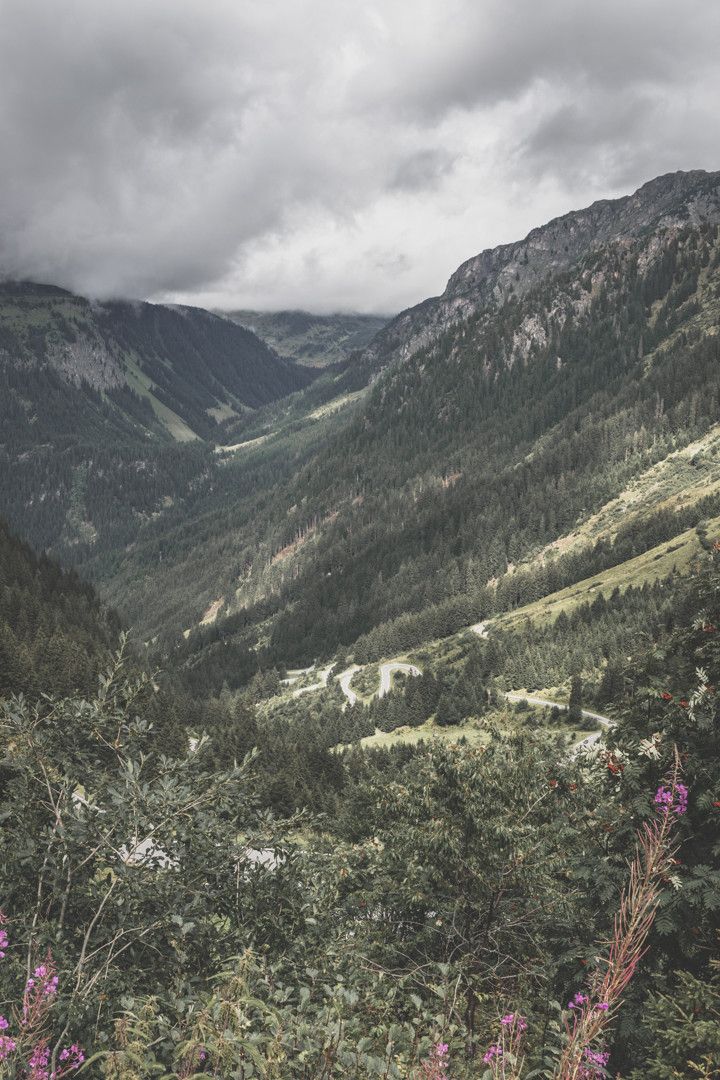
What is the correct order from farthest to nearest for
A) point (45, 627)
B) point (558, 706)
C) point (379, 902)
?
point (558, 706), point (45, 627), point (379, 902)

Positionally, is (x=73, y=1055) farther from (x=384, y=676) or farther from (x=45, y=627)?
(x=384, y=676)

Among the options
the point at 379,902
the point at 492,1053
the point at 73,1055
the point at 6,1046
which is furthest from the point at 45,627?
the point at 492,1053

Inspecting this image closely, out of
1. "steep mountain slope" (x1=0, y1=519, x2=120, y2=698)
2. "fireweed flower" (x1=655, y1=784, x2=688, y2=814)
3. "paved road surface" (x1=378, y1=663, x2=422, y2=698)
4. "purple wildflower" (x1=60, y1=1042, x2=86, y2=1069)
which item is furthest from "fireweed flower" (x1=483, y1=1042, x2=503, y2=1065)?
"paved road surface" (x1=378, y1=663, x2=422, y2=698)

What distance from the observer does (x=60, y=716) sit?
11156 mm

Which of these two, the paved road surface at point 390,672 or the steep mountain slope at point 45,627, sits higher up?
the steep mountain slope at point 45,627

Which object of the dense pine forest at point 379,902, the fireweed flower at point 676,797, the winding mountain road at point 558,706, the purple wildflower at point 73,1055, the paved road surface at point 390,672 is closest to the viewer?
the purple wildflower at point 73,1055

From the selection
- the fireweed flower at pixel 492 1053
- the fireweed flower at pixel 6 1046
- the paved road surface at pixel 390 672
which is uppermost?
the fireweed flower at pixel 6 1046

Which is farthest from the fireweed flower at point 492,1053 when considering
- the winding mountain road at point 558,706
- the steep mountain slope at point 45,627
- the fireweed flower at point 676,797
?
the winding mountain road at point 558,706

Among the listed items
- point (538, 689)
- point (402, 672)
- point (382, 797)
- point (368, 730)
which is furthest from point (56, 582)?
point (382, 797)

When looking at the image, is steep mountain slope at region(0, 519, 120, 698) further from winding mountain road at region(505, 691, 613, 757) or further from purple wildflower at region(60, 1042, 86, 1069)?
winding mountain road at region(505, 691, 613, 757)

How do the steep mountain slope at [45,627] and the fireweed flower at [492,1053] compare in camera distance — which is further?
the steep mountain slope at [45,627]

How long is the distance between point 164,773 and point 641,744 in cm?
900

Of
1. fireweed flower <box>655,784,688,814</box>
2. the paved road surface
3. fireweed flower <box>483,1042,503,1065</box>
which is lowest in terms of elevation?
the paved road surface

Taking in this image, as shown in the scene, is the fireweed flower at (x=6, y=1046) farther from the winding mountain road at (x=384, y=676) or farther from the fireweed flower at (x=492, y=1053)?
the winding mountain road at (x=384, y=676)
